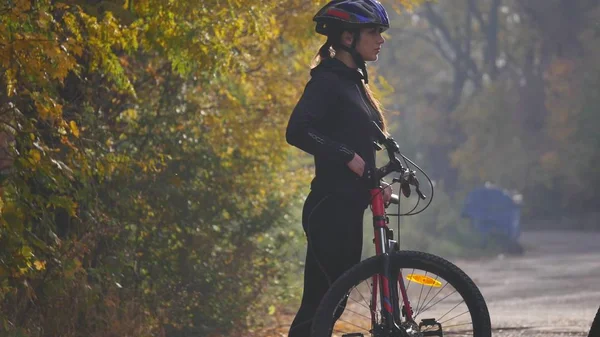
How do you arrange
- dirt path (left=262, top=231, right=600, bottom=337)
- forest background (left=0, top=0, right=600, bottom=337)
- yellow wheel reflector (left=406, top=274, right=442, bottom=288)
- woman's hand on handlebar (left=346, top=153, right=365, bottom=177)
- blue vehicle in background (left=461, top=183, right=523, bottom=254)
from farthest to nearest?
blue vehicle in background (left=461, top=183, right=523, bottom=254), dirt path (left=262, top=231, right=600, bottom=337), forest background (left=0, top=0, right=600, bottom=337), woman's hand on handlebar (left=346, top=153, right=365, bottom=177), yellow wheel reflector (left=406, top=274, right=442, bottom=288)

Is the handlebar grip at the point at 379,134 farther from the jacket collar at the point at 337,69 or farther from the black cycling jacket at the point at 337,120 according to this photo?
the jacket collar at the point at 337,69

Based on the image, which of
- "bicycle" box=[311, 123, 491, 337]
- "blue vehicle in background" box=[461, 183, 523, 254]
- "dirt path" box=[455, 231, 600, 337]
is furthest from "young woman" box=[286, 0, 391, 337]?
"blue vehicle in background" box=[461, 183, 523, 254]

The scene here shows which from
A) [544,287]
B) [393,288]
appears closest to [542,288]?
[544,287]

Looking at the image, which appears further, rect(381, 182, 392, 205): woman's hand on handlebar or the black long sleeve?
rect(381, 182, 392, 205): woman's hand on handlebar

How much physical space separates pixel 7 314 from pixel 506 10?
169 ft

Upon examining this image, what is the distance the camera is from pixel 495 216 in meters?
31.3

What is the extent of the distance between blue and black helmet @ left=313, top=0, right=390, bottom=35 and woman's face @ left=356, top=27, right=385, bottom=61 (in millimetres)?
50

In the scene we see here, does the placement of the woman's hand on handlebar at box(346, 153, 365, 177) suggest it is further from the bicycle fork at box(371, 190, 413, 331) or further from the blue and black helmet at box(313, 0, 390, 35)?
the blue and black helmet at box(313, 0, 390, 35)

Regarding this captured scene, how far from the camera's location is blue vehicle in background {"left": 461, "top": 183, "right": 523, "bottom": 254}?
99.2 feet

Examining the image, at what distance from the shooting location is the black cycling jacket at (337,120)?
5.99 metres

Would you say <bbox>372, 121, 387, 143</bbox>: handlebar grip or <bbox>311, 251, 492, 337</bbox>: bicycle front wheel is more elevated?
<bbox>372, 121, 387, 143</bbox>: handlebar grip

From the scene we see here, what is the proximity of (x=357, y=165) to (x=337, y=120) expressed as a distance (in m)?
0.29

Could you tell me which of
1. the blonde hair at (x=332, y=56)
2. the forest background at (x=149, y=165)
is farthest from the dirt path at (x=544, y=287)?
the blonde hair at (x=332, y=56)

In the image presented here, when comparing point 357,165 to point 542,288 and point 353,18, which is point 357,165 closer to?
point 353,18
